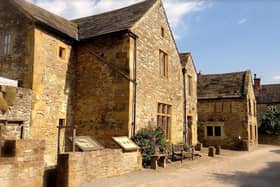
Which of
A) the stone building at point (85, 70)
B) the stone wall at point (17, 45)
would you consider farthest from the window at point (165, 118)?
the stone wall at point (17, 45)

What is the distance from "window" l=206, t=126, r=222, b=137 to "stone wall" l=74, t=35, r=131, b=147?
16.4 meters

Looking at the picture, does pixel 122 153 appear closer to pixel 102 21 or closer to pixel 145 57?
pixel 145 57

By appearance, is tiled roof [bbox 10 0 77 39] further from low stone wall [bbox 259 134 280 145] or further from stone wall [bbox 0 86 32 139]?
low stone wall [bbox 259 134 280 145]

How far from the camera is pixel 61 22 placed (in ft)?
53.4

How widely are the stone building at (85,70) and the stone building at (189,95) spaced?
4572mm

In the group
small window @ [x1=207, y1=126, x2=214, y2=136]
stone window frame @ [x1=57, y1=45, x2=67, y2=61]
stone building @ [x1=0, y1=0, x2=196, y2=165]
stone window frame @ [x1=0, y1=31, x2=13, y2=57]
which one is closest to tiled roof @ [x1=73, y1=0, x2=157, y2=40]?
stone building @ [x1=0, y1=0, x2=196, y2=165]

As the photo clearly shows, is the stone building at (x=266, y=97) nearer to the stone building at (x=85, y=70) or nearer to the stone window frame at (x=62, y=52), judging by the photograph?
the stone building at (x=85, y=70)

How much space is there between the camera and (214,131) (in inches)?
1086

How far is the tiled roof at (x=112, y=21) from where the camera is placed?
15008 mm

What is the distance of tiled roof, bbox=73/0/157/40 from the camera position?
49.2 feet

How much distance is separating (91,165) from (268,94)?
129ft

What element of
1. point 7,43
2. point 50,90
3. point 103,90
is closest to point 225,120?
point 103,90

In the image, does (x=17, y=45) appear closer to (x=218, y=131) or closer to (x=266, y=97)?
(x=218, y=131)

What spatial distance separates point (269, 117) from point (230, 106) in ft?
35.6
